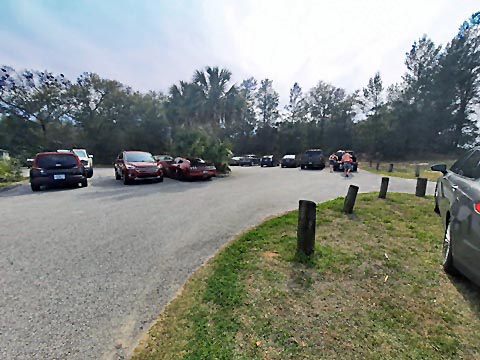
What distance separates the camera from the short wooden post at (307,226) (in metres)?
3.41

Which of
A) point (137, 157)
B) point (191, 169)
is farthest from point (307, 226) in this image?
point (137, 157)

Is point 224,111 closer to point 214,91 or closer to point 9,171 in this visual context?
point 214,91

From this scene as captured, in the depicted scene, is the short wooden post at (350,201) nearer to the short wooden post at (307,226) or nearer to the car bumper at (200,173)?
the short wooden post at (307,226)

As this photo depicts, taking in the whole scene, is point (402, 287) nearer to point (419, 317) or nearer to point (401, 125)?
point (419, 317)

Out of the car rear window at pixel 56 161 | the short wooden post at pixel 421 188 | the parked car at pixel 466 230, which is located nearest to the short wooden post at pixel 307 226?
the parked car at pixel 466 230

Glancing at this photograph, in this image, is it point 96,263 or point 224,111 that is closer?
point 96,263

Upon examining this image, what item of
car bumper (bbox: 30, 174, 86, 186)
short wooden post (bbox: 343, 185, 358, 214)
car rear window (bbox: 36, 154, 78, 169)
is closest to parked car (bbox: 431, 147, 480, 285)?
short wooden post (bbox: 343, 185, 358, 214)

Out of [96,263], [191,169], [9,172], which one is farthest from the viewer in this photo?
[191,169]

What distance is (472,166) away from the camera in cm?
346

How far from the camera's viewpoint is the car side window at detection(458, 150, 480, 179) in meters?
3.15

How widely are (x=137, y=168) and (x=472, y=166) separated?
1119cm

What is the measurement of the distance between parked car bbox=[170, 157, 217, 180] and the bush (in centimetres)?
800

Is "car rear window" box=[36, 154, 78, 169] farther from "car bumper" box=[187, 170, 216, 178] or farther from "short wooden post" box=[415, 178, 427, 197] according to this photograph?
"short wooden post" box=[415, 178, 427, 197]

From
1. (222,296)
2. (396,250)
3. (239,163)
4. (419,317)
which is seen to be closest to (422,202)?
(396,250)
